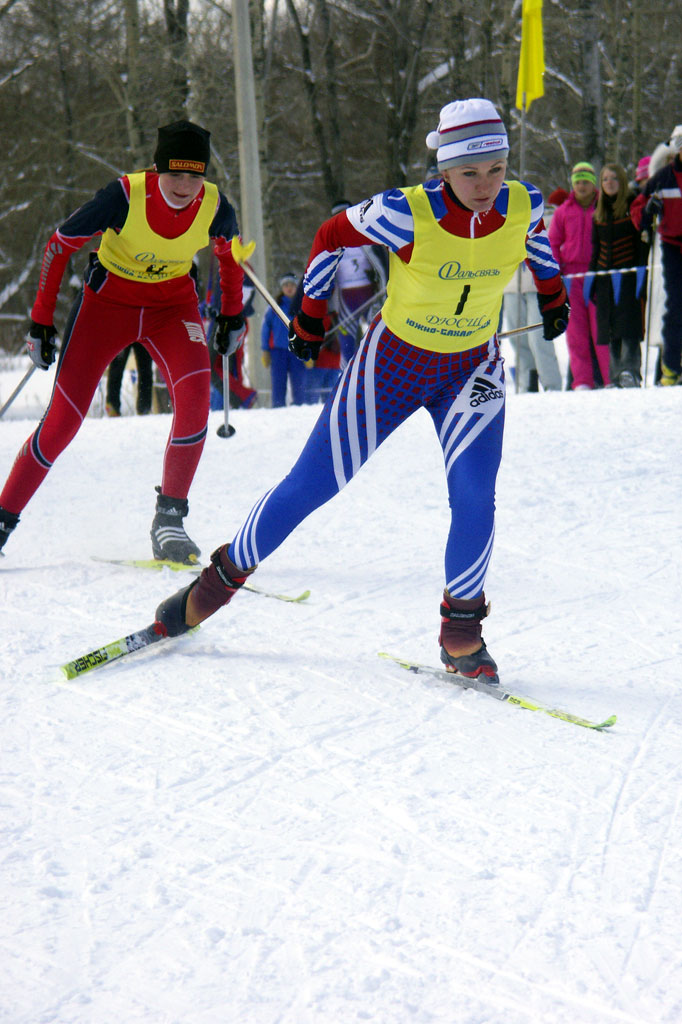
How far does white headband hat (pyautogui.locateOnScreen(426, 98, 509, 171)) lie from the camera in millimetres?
2670

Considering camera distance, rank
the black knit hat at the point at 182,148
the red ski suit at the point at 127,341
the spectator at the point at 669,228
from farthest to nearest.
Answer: the spectator at the point at 669,228
the red ski suit at the point at 127,341
the black knit hat at the point at 182,148

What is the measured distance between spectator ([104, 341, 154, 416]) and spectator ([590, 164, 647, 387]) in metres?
3.84

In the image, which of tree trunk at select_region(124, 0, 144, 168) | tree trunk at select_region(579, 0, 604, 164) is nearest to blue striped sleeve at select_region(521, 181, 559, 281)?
tree trunk at select_region(579, 0, 604, 164)

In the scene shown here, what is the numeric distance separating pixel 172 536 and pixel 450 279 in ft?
6.84

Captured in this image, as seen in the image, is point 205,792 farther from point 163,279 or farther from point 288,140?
point 288,140

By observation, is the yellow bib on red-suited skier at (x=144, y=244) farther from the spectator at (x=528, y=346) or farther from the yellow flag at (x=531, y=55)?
the yellow flag at (x=531, y=55)

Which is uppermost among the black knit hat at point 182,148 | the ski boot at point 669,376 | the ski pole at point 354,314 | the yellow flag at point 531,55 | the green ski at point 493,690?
the yellow flag at point 531,55

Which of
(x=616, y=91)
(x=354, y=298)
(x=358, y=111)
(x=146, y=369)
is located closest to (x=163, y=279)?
(x=354, y=298)

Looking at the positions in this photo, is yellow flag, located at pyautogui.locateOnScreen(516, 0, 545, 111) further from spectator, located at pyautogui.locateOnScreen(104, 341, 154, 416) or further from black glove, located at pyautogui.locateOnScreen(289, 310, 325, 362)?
black glove, located at pyautogui.locateOnScreen(289, 310, 325, 362)

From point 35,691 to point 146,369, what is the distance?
641cm

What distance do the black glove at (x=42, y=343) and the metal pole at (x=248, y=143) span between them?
646 cm

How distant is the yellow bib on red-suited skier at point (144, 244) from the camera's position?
3.92m

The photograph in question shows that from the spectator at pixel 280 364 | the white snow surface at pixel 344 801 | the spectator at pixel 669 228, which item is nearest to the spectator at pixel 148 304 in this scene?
the white snow surface at pixel 344 801

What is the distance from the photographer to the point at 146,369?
907 centimetres
